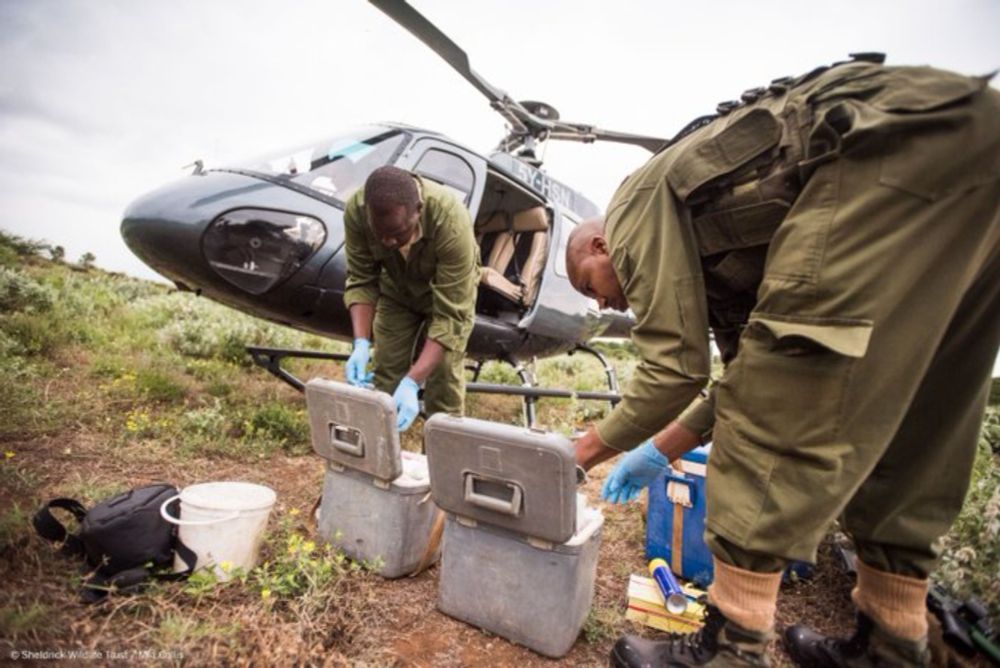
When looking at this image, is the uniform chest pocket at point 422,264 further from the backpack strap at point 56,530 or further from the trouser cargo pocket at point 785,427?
the trouser cargo pocket at point 785,427

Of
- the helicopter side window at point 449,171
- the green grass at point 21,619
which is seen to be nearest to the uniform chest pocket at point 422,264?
the helicopter side window at point 449,171

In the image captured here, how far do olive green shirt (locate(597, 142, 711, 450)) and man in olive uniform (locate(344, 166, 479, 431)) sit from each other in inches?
53.4

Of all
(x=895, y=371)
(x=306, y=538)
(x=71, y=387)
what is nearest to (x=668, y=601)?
(x=895, y=371)

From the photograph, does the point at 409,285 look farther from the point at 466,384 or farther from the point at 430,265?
the point at 466,384

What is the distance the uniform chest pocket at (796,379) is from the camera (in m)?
1.14

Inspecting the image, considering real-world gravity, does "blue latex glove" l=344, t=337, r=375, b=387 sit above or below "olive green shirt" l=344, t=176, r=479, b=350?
below

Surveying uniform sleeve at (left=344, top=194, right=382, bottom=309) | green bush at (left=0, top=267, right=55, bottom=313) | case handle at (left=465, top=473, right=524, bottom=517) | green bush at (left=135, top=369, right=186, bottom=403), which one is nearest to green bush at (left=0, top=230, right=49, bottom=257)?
green bush at (left=0, top=267, right=55, bottom=313)

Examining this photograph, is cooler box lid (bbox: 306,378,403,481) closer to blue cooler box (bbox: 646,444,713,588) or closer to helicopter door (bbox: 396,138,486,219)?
blue cooler box (bbox: 646,444,713,588)

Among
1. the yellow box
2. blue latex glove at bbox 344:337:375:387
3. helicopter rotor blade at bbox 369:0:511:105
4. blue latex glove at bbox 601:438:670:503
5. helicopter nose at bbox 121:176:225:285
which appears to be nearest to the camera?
blue latex glove at bbox 601:438:670:503

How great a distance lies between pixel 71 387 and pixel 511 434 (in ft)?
12.6

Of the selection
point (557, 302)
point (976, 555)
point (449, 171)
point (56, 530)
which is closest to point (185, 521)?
point (56, 530)

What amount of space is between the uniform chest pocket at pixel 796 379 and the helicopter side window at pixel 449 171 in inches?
123

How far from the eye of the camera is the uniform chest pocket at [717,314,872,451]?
1144 millimetres

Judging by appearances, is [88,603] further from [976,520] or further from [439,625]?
[976,520]
